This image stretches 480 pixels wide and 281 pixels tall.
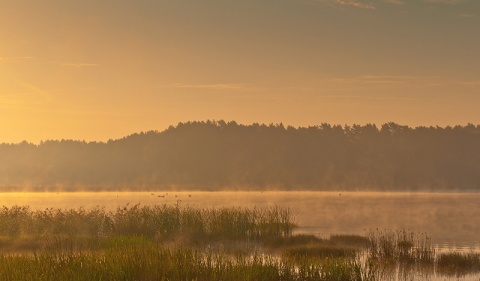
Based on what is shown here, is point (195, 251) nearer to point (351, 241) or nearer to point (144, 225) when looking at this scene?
point (144, 225)

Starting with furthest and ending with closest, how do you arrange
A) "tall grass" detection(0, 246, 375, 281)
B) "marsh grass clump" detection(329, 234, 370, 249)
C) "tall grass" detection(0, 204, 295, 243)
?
"tall grass" detection(0, 204, 295, 243), "marsh grass clump" detection(329, 234, 370, 249), "tall grass" detection(0, 246, 375, 281)

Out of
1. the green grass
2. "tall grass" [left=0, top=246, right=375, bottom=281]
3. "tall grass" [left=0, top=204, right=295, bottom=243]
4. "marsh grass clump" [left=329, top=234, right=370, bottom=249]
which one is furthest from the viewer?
"tall grass" [left=0, top=204, right=295, bottom=243]

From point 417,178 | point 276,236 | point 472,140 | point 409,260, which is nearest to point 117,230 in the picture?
point 276,236

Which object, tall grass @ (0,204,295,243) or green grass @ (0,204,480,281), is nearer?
green grass @ (0,204,480,281)

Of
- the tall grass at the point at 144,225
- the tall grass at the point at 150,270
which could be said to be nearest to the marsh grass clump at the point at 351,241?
the tall grass at the point at 144,225

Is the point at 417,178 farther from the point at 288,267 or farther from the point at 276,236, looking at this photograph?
the point at 288,267

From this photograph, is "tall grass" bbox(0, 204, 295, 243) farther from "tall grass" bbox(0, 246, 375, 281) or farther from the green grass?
"tall grass" bbox(0, 246, 375, 281)

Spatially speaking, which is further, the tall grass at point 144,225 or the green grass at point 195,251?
the tall grass at point 144,225

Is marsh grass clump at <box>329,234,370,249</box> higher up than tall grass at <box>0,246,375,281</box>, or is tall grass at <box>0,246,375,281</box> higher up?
tall grass at <box>0,246,375,281</box>

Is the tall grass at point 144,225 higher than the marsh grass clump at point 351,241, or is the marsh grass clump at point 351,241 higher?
the tall grass at point 144,225

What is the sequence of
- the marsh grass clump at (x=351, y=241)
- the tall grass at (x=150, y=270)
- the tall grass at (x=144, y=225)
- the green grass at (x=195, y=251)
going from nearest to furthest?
the tall grass at (x=150, y=270)
the green grass at (x=195, y=251)
the marsh grass clump at (x=351, y=241)
the tall grass at (x=144, y=225)

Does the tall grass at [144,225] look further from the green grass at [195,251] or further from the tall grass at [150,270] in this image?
the tall grass at [150,270]

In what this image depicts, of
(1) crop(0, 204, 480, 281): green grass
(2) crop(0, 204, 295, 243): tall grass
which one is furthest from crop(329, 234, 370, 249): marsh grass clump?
(2) crop(0, 204, 295, 243): tall grass

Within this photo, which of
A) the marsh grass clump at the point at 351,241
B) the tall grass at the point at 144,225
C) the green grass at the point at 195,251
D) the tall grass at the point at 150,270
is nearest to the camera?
the tall grass at the point at 150,270
